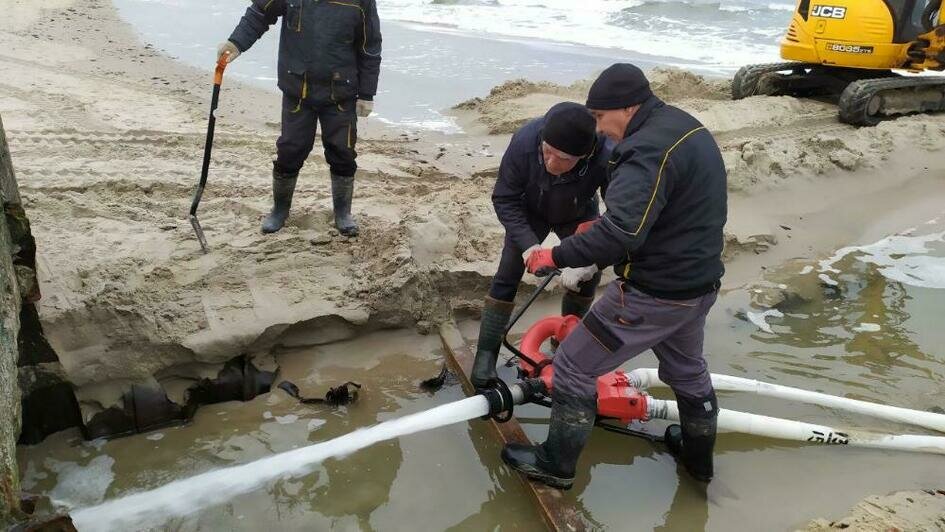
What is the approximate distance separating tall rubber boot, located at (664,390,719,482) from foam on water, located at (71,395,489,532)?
0.92 meters

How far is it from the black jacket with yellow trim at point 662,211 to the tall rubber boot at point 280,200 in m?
2.51

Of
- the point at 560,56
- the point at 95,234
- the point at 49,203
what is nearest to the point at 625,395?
the point at 95,234

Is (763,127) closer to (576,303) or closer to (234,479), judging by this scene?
(576,303)

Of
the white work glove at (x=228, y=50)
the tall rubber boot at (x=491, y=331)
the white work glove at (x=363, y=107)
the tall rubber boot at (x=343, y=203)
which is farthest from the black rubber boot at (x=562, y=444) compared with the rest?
the white work glove at (x=228, y=50)

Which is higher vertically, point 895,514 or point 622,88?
point 622,88

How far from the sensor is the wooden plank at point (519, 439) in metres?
2.98

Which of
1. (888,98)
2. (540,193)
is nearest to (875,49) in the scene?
(888,98)

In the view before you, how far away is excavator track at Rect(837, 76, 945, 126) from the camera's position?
8.27 meters

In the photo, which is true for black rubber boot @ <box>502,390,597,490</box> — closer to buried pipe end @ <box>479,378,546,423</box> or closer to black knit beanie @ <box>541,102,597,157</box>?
buried pipe end @ <box>479,378,546,423</box>

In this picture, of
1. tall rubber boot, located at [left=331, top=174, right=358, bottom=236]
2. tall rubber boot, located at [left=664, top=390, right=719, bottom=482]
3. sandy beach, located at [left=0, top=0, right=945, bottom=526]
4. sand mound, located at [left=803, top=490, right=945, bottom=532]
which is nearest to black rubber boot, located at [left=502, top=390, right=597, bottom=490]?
tall rubber boot, located at [left=664, top=390, right=719, bottom=482]

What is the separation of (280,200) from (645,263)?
2.92m

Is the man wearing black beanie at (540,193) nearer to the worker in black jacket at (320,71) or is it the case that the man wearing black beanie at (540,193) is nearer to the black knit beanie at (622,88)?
the black knit beanie at (622,88)

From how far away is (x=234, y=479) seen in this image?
10.6 feet

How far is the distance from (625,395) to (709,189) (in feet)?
3.74
